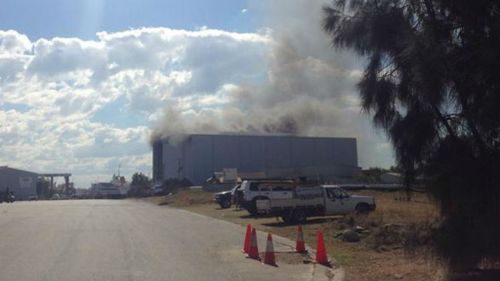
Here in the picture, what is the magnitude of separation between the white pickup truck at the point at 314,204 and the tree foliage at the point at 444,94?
483 inches

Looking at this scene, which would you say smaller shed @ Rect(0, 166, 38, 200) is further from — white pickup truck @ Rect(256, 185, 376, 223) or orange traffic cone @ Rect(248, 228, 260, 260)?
orange traffic cone @ Rect(248, 228, 260, 260)

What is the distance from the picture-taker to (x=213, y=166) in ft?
381

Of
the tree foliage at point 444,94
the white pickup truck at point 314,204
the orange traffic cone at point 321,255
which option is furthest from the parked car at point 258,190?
the orange traffic cone at point 321,255

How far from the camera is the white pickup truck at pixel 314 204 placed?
1101 inches

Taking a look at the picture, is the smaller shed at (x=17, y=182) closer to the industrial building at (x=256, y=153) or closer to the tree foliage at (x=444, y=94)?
the industrial building at (x=256, y=153)

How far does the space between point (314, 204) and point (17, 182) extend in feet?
379

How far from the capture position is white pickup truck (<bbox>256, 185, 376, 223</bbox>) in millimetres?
27969

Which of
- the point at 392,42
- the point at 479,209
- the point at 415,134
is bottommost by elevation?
the point at 479,209

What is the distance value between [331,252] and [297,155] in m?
101

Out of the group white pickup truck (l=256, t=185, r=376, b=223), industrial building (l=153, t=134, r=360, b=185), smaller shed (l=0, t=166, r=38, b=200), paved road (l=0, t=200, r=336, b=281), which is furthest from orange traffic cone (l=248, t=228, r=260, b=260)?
smaller shed (l=0, t=166, r=38, b=200)

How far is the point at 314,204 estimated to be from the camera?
28.4 m

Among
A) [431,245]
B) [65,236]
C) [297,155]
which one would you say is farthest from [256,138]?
[431,245]

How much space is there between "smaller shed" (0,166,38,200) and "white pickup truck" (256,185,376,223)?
11085cm

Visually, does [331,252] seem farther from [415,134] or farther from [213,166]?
[213,166]
